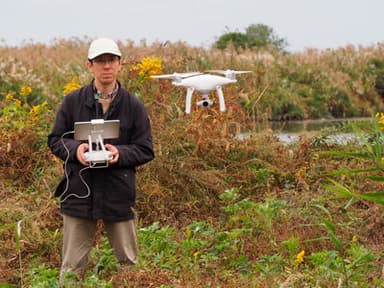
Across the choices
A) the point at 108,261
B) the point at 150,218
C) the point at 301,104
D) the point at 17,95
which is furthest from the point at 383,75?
the point at 108,261

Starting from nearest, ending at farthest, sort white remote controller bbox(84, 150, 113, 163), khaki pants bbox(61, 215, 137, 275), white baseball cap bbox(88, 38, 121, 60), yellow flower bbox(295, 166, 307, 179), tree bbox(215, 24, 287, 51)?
1. white remote controller bbox(84, 150, 113, 163)
2. white baseball cap bbox(88, 38, 121, 60)
3. khaki pants bbox(61, 215, 137, 275)
4. yellow flower bbox(295, 166, 307, 179)
5. tree bbox(215, 24, 287, 51)

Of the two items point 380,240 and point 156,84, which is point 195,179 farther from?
point 380,240

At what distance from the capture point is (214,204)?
265 inches

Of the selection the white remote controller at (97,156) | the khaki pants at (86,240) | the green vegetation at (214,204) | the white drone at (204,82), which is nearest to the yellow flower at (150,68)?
the green vegetation at (214,204)

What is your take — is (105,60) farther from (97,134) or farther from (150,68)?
(150,68)

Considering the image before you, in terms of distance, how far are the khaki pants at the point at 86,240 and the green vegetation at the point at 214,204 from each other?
0.09 metres

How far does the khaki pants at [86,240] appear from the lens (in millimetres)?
4738

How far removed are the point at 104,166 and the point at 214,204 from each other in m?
2.29

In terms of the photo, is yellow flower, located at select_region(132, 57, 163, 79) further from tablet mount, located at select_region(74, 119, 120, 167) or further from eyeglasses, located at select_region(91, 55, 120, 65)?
tablet mount, located at select_region(74, 119, 120, 167)

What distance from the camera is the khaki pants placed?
4.74 metres

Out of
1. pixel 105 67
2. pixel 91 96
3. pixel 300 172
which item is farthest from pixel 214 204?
pixel 105 67

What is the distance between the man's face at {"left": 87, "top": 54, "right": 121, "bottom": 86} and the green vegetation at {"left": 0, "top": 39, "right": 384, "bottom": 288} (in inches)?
36.7

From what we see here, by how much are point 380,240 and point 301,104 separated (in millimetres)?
12182

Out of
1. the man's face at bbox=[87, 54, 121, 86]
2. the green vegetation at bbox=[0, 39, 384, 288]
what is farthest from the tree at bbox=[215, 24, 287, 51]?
the man's face at bbox=[87, 54, 121, 86]
